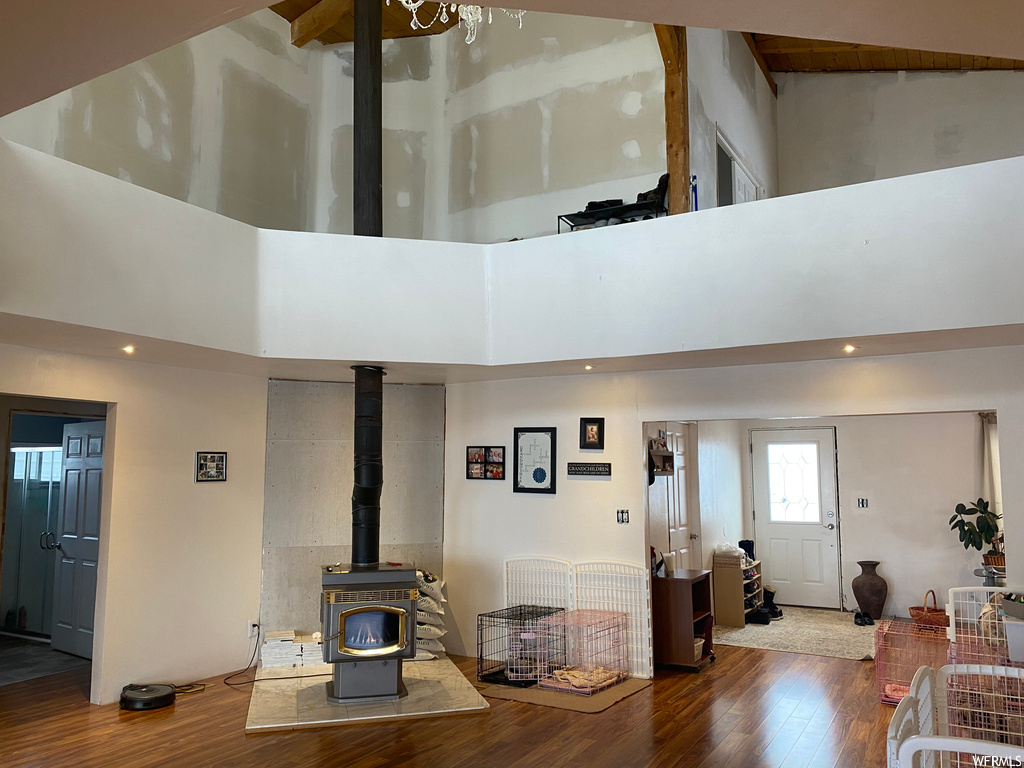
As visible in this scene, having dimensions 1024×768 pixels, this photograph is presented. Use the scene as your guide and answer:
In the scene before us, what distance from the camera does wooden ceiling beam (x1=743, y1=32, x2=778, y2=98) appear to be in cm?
853

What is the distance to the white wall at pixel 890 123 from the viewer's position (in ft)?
26.7

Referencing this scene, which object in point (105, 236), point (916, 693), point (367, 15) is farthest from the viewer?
point (367, 15)

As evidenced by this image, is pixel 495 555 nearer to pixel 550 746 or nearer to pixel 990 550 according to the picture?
pixel 550 746

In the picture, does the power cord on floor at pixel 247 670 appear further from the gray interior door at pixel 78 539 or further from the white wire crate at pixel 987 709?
the white wire crate at pixel 987 709

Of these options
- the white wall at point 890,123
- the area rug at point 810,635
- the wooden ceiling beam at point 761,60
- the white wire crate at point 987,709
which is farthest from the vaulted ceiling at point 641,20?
the white wall at point 890,123

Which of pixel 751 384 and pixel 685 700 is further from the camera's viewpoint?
pixel 751 384

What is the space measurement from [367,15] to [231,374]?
10.5 ft

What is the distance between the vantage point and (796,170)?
9344mm

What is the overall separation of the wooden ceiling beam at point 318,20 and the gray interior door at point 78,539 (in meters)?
4.25

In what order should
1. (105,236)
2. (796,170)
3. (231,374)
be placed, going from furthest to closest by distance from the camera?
(796,170) < (231,374) < (105,236)

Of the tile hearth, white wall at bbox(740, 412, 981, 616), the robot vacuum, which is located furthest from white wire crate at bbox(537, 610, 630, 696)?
white wall at bbox(740, 412, 981, 616)

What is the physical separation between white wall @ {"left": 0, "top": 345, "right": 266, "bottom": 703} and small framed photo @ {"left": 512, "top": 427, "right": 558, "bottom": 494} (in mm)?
2317

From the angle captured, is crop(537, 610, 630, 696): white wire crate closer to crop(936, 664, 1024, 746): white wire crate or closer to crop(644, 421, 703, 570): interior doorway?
crop(644, 421, 703, 570): interior doorway

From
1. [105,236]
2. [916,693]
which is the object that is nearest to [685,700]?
[916,693]
